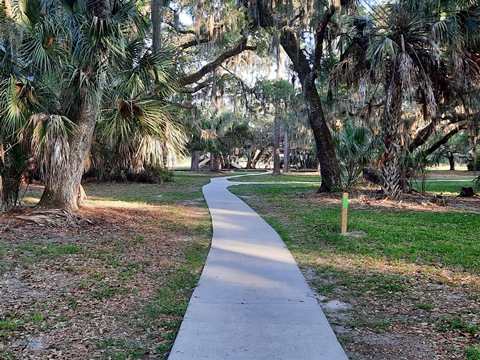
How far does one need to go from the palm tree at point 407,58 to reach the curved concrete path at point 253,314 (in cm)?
783

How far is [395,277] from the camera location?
5832 millimetres

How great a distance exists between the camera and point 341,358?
11.1ft

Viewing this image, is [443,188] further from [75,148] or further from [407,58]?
[75,148]

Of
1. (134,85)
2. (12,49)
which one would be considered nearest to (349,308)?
(134,85)

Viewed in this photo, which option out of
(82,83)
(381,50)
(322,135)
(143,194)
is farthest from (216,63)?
(82,83)

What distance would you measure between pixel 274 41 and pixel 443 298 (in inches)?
482

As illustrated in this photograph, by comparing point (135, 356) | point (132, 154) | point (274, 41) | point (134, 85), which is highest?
point (274, 41)

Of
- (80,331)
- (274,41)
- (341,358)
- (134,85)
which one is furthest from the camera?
(274,41)

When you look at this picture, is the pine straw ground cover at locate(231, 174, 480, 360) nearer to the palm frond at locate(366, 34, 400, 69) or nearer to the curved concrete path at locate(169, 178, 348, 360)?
the curved concrete path at locate(169, 178, 348, 360)

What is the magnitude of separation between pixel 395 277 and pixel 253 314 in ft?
8.27

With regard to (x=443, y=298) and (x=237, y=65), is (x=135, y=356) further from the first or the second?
(x=237, y=65)

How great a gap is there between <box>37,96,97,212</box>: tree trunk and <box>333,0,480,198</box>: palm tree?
7792 mm

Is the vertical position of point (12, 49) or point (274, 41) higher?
point (274, 41)

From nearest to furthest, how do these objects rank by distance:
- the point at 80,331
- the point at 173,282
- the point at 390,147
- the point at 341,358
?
the point at 341,358 → the point at 80,331 → the point at 173,282 → the point at 390,147
